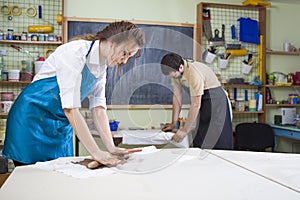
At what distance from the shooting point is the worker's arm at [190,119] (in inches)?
31.3

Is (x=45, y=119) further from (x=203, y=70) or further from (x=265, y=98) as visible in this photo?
(x=265, y=98)

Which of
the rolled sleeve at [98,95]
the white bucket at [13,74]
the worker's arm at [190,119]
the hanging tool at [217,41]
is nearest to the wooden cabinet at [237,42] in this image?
the hanging tool at [217,41]

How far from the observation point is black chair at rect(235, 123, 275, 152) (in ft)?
6.94

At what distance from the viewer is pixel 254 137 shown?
2.13 metres

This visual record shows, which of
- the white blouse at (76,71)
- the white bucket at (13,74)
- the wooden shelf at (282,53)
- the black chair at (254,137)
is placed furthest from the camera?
the wooden shelf at (282,53)

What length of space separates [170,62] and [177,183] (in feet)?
0.89

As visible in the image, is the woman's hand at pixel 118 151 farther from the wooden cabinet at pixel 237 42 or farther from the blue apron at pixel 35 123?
the wooden cabinet at pixel 237 42

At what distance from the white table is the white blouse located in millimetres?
172

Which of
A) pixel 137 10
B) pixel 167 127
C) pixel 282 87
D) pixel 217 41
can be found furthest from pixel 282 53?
pixel 167 127

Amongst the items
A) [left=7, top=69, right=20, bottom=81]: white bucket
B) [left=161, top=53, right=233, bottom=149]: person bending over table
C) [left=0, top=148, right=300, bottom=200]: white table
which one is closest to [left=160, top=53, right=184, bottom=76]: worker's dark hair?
[left=161, top=53, right=233, bottom=149]: person bending over table

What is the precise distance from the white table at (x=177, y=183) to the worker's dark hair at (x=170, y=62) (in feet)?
0.71

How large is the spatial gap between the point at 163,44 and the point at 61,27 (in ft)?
5.03

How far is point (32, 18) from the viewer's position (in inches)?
80.6

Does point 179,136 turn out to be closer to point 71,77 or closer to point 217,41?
point 71,77
